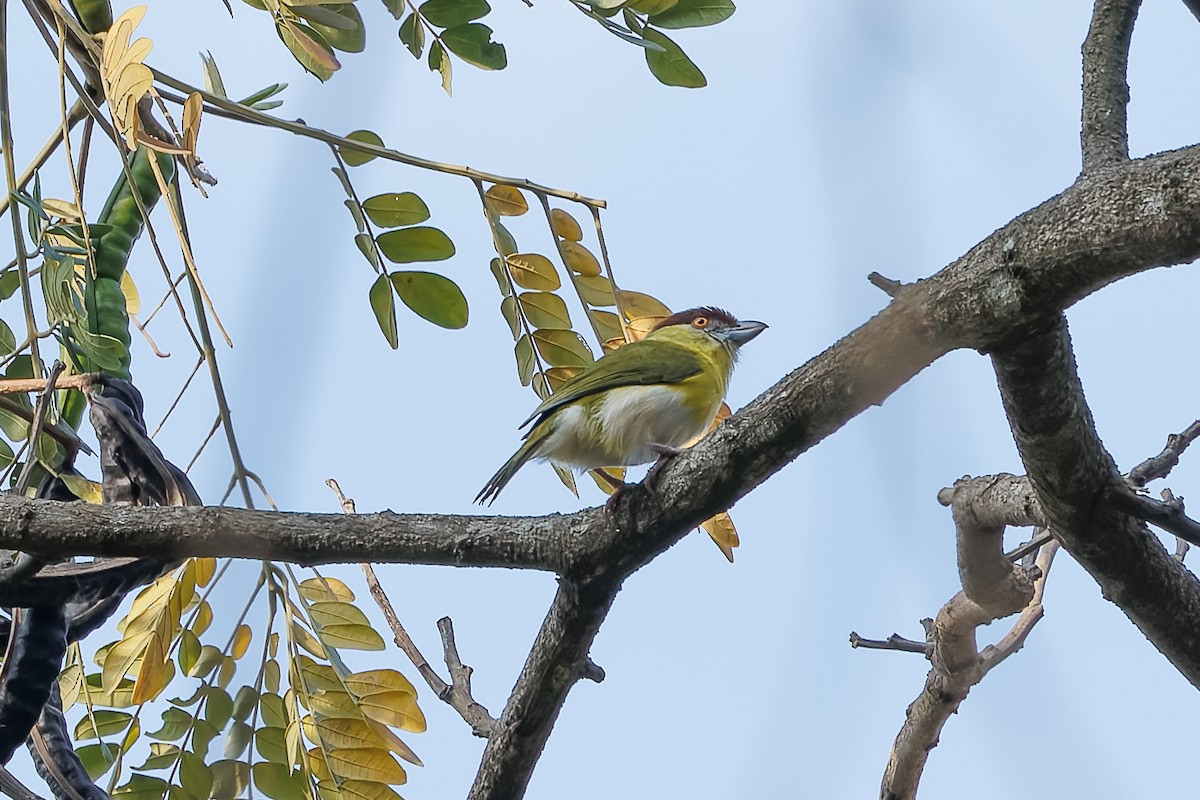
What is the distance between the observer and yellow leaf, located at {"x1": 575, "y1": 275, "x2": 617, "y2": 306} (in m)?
2.48

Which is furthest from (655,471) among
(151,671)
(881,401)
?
(151,671)

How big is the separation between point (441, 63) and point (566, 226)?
397 mm

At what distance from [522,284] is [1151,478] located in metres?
1.21

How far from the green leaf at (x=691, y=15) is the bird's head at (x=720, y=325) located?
149cm

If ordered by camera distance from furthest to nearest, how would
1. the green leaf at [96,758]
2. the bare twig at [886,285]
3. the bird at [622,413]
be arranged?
the bird at [622,413], the green leaf at [96,758], the bare twig at [886,285]

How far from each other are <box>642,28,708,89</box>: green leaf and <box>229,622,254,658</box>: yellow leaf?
1.31 metres

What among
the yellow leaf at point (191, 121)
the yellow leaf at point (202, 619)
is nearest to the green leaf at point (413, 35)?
the yellow leaf at point (191, 121)

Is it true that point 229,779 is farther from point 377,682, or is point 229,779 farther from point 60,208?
point 60,208

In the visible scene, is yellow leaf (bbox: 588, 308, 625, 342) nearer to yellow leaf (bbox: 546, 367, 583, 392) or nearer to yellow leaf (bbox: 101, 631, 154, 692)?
yellow leaf (bbox: 546, 367, 583, 392)

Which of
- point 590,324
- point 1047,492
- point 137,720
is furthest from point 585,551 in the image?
point 137,720

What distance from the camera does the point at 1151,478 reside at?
6.89 feet

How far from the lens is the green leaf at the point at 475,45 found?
2.33 metres

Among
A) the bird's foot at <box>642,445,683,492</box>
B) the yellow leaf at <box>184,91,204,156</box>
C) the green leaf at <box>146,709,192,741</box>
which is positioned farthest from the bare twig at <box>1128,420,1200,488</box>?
the green leaf at <box>146,709,192,741</box>

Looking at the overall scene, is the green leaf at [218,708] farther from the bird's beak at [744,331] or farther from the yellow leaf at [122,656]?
the bird's beak at [744,331]
